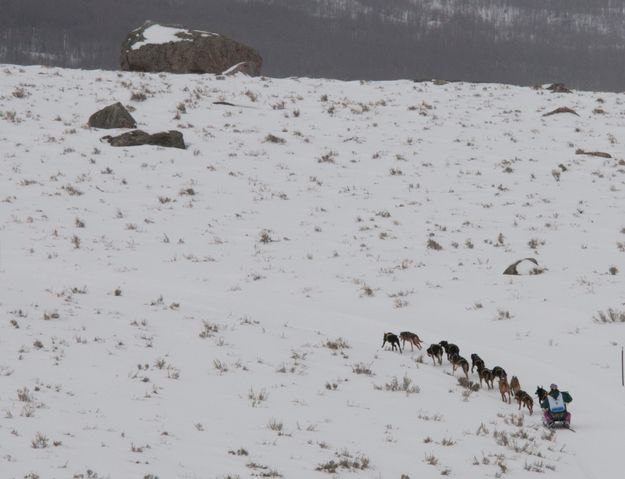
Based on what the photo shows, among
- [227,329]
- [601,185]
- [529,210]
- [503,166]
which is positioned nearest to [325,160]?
[503,166]

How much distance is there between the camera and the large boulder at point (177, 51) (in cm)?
3875

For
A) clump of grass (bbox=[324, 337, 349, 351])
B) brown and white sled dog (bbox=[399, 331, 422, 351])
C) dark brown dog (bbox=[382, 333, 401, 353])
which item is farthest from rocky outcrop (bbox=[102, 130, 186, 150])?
brown and white sled dog (bbox=[399, 331, 422, 351])

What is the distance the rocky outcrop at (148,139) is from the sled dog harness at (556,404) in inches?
727

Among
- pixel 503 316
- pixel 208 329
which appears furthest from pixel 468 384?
pixel 208 329

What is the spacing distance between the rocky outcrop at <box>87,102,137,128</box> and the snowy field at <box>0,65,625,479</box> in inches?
34.3

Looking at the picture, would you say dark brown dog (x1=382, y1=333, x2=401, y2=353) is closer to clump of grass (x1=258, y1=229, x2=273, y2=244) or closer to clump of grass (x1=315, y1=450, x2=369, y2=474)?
clump of grass (x1=315, y1=450, x2=369, y2=474)

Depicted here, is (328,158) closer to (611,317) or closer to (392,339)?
(611,317)

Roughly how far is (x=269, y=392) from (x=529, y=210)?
519 inches

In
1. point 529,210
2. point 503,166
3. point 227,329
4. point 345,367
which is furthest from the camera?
point 503,166

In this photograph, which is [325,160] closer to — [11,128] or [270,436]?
[11,128]

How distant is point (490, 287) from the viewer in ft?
44.2

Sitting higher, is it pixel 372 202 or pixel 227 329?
pixel 372 202

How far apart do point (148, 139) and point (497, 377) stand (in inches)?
700

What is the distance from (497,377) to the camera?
9.24 meters
